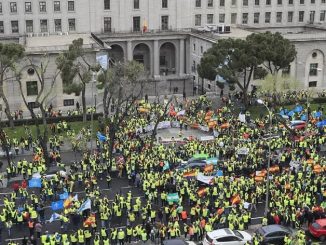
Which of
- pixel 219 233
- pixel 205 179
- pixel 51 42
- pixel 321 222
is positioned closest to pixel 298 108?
pixel 205 179

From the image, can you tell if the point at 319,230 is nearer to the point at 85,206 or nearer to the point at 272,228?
the point at 272,228

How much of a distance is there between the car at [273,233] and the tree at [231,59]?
30786 millimetres

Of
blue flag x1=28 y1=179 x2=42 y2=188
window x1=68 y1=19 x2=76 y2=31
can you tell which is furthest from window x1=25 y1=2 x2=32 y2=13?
blue flag x1=28 y1=179 x2=42 y2=188

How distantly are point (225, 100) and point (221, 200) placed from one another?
3012cm

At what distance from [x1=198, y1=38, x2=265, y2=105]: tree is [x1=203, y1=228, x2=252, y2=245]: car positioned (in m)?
31.5

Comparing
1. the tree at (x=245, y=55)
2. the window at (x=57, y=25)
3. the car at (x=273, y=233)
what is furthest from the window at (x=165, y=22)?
the car at (x=273, y=233)

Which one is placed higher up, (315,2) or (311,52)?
(315,2)

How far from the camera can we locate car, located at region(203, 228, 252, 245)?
33844 millimetres

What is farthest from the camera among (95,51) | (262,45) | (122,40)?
(122,40)

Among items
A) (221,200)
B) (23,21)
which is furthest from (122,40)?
(221,200)

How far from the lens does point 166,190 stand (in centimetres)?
4178

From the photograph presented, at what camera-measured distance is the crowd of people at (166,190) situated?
3628 cm

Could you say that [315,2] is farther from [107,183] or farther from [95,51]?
[107,183]

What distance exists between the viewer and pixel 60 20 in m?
82.5
